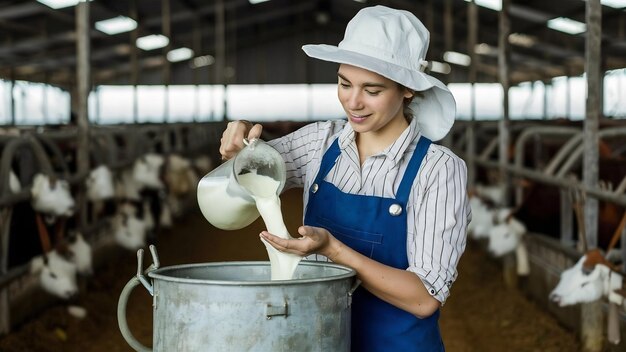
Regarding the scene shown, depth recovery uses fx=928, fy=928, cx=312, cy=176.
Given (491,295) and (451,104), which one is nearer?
(451,104)

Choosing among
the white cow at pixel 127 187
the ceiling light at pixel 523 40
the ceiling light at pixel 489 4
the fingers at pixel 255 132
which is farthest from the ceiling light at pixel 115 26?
the fingers at pixel 255 132

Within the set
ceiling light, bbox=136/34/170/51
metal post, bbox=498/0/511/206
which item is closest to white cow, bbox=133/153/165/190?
metal post, bbox=498/0/511/206

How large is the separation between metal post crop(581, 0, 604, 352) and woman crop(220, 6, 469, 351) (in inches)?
112

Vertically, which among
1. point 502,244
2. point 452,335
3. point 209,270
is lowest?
point 452,335

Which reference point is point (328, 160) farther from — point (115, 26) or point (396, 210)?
point (115, 26)

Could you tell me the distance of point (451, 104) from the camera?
222cm

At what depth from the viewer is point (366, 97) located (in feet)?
6.83

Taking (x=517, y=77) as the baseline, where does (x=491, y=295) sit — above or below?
below

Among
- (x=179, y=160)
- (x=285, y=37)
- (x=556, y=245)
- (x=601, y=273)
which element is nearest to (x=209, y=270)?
(x=601, y=273)

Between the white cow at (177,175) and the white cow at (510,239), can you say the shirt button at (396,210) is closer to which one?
the white cow at (510,239)

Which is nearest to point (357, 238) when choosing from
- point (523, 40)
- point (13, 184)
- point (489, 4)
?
point (13, 184)

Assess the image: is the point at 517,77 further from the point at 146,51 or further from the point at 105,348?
the point at 105,348

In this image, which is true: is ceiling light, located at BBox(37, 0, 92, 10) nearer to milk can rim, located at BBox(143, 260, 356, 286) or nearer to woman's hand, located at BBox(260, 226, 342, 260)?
milk can rim, located at BBox(143, 260, 356, 286)

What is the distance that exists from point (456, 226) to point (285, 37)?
2703cm
